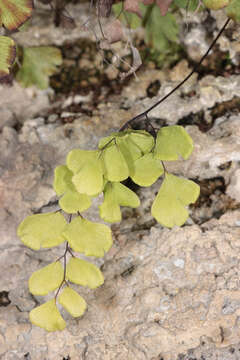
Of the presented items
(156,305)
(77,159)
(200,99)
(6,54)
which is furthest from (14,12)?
(156,305)

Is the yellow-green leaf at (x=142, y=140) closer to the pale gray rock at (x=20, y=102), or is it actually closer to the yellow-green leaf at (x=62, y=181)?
the yellow-green leaf at (x=62, y=181)

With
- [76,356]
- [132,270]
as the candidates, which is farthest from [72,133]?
[76,356]

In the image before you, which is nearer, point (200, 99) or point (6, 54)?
point (6, 54)

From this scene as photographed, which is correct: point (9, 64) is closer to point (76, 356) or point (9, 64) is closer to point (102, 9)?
point (102, 9)

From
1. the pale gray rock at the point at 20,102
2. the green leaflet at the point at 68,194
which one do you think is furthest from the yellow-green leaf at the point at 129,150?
the pale gray rock at the point at 20,102

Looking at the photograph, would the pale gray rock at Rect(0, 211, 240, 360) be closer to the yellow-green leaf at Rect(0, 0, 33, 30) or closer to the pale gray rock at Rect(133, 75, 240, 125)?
the pale gray rock at Rect(133, 75, 240, 125)

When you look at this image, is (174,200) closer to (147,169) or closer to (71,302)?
(147,169)
